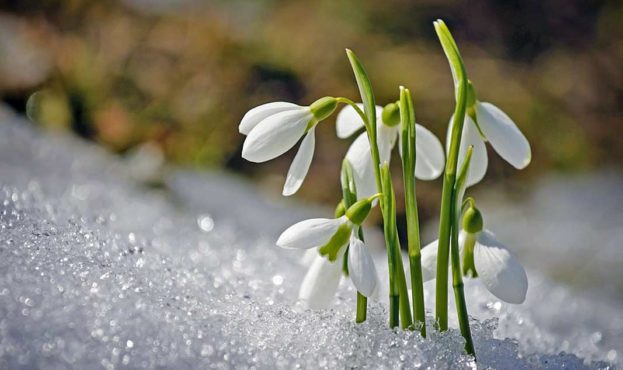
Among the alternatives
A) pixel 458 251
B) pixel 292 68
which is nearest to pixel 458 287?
pixel 458 251

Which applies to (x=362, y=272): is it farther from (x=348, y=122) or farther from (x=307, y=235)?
(x=348, y=122)

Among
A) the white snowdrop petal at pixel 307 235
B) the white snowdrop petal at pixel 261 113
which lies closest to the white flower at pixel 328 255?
the white snowdrop petal at pixel 307 235

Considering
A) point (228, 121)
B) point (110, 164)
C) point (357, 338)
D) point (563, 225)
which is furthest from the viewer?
point (228, 121)

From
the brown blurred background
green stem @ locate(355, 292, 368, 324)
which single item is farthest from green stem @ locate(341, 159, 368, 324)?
the brown blurred background

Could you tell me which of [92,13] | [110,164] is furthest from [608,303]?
[92,13]

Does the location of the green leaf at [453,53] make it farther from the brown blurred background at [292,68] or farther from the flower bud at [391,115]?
the brown blurred background at [292,68]

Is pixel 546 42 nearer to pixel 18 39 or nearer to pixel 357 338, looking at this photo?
pixel 18 39
